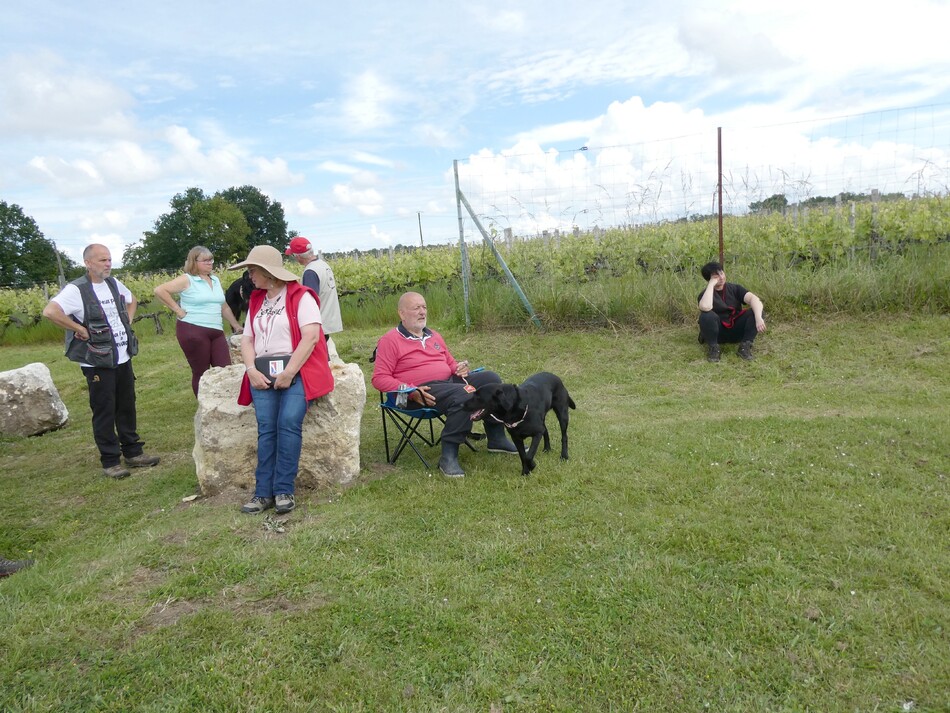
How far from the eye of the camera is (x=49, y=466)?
5043 mm

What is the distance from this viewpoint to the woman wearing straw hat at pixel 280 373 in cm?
362

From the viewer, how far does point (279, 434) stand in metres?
3.64

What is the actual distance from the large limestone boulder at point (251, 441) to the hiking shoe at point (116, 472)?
957mm

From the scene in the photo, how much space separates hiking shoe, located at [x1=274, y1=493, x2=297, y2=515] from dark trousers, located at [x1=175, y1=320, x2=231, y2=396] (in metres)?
1.93

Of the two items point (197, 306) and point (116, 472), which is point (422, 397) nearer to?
point (197, 306)

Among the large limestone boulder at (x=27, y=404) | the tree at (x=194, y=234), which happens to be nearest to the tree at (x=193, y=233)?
the tree at (x=194, y=234)

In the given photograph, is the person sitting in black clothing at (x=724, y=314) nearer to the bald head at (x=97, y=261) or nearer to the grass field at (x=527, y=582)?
the grass field at (x=527, y=582)

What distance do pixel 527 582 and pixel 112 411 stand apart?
11.5 ft

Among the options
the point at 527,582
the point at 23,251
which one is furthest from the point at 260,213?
the point at 527,582

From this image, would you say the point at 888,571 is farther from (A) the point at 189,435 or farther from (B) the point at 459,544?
(A) the point at 189,435

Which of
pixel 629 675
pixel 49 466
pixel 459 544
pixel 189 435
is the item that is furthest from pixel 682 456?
pixel 49 466

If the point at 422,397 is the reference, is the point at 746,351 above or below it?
below

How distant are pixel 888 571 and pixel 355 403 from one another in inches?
122

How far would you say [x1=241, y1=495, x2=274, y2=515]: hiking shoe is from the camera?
362 cm
